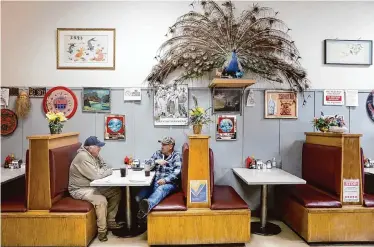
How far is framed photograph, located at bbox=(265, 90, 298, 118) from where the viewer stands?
4609 mm

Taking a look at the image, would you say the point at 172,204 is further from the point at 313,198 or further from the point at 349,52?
the point at 349,52

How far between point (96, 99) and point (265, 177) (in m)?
2.81

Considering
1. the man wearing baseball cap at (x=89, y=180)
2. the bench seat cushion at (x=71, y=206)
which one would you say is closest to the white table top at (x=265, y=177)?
the man wearing baseball cap at (x=89, y=180)

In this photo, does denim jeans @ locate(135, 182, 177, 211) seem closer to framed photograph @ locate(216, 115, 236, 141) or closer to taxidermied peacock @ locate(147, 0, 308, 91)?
framed photograph @ locate(216, 115, 236, 141)

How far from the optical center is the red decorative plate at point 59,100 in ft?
14.8

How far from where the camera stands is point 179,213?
341cm

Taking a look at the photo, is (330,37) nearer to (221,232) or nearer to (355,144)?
(355,144)

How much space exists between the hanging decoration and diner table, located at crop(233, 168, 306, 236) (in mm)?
3390

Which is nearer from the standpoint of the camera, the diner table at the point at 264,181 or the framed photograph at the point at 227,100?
the diner table at the point at 264,181

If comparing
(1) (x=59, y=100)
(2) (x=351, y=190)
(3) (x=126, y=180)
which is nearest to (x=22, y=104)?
(1) (x=59, y=100)

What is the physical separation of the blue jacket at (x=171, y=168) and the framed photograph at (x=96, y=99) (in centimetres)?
118

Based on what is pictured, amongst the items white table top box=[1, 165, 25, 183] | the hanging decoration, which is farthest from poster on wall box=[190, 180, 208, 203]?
the hanging decoration

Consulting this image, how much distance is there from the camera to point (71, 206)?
3.42m

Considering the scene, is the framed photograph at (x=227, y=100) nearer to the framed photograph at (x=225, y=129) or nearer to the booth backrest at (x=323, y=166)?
the framed photograph at (x=225, y=129)
